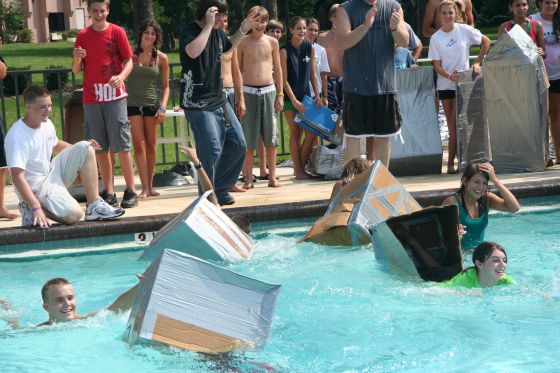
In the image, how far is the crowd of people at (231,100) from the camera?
8578mm

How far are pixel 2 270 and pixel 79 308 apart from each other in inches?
51.7

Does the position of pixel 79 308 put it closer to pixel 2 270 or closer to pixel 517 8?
pixel 2 270

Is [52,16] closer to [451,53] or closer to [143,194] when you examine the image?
[451,53]

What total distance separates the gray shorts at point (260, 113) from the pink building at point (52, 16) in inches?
2284

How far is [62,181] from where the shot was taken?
28.7 ft

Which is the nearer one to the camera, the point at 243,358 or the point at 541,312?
the point at 243,358

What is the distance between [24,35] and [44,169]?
55.7 meters

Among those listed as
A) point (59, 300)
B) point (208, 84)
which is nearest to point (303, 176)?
point (208, 84)

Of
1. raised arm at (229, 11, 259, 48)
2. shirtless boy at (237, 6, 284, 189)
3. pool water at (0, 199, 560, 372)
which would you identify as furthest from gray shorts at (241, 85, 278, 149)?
pool water at (0, 199, 560, 372)

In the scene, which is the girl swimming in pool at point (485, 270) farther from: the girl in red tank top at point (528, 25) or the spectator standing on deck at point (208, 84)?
the girl in red tank top at point (528, 25)

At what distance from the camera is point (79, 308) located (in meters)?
7.33

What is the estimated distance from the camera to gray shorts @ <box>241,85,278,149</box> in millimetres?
10531

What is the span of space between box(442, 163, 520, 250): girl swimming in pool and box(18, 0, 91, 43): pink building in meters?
61.1

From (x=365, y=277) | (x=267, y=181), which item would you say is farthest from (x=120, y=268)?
(x=267, y=181)
